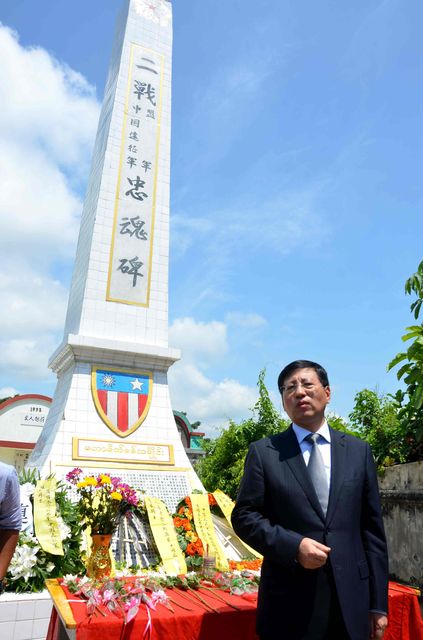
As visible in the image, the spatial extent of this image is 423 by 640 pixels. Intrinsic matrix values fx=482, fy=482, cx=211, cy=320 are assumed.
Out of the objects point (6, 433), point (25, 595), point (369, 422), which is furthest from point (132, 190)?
point (6, 433)

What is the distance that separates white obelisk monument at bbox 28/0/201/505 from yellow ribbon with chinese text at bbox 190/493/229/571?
1.31 ft

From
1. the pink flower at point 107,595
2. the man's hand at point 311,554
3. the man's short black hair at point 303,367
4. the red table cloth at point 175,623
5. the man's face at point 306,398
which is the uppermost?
the man's short black hair at point 303,367

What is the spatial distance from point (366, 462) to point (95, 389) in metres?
4.48

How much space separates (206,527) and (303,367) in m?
3.34

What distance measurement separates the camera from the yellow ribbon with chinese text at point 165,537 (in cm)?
412

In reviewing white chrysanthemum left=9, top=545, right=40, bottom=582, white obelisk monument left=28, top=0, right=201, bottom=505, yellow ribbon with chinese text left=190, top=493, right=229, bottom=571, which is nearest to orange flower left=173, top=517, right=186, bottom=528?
yellow ribbon with chinese text left=190, top=493, right=229, bottom=571

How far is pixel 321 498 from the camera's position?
180 cm

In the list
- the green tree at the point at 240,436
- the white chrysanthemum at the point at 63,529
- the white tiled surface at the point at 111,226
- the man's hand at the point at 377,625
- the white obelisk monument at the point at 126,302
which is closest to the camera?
the man's hand at the point at 377,625

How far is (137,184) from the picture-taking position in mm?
7027

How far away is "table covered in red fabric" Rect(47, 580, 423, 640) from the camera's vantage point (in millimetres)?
2055

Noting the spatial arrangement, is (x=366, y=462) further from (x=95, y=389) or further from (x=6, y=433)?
(x=6, y=433)

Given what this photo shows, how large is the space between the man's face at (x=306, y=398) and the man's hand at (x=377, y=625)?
0.69 m

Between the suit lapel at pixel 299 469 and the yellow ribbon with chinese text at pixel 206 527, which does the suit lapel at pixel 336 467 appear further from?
the yellow ribbon with chinese text at pixel 206 527

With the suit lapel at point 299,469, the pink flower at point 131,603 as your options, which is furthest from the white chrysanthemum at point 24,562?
the suit lapel at point 299,469
